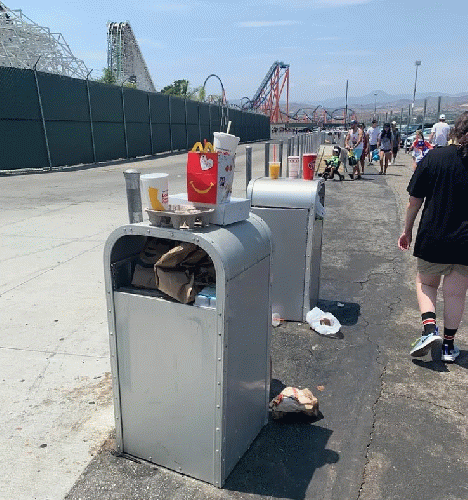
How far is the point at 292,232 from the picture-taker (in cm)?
423

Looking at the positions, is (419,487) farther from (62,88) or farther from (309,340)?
(62,88)

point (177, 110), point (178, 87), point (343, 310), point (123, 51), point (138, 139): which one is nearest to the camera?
point (343, 310)

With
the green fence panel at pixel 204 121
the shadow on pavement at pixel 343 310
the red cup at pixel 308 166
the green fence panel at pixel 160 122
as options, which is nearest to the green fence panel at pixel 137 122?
the green fence panel at pixel 160 122

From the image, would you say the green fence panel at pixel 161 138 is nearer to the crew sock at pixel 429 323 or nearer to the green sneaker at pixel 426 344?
the crew sock at pixel 429 323

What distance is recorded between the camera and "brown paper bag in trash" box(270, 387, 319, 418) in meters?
2.96

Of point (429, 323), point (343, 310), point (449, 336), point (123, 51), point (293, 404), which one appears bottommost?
point (343, 310)

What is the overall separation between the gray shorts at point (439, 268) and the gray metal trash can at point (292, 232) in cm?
98

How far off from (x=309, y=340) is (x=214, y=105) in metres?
36.3

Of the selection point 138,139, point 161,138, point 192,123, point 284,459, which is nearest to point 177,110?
point 192,123

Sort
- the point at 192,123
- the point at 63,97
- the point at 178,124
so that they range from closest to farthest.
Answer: the point at 63,97 → the point at 178,124 → the point at 192,123

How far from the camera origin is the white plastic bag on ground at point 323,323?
4.18 meters

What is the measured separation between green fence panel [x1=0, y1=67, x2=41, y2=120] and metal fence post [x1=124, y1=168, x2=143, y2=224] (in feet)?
54.4

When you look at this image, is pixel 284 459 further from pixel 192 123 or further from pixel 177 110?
pixel 192 123

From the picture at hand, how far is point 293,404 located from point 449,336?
155 cm
